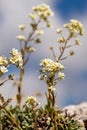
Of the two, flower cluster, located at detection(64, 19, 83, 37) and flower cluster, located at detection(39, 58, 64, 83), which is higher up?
flower cluster, located at detection(64, 19, 83, 37)

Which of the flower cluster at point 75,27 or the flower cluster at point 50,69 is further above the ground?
the flower cluster at point 75,27

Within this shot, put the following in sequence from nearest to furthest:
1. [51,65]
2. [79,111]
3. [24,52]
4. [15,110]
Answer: [51,65], [15,110], [24,52], [79,111]

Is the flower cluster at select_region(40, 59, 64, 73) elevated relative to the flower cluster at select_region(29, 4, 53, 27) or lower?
lower

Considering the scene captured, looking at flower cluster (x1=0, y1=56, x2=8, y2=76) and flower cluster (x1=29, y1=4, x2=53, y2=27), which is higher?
flower cluster (x1=29, y1=4, x2=53, y2=27)

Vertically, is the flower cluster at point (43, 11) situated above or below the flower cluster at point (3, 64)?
above

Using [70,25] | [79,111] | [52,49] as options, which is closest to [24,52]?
[52,49]

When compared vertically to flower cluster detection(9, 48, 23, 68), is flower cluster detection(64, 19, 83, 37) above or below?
above

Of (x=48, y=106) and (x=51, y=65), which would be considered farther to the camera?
(x=48, y=106)

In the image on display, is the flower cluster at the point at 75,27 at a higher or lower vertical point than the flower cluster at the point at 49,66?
higher

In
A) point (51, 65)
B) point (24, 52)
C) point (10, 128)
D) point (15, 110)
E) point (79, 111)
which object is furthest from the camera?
point (79, 111)

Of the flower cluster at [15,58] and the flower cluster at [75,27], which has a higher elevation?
the flower cluster at [75,27]

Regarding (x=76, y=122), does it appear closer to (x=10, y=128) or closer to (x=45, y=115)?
(x=45, y=115)
